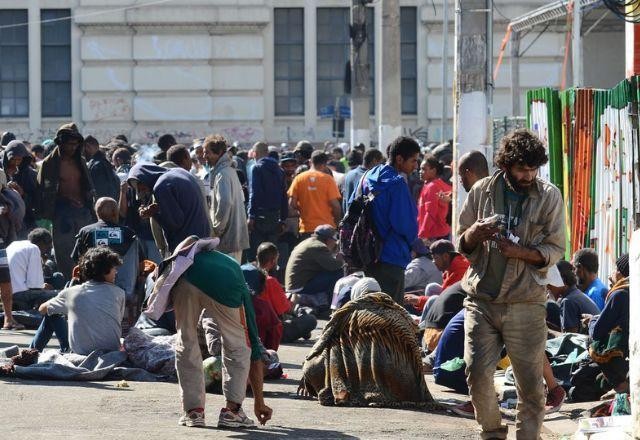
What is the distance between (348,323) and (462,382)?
1.18m

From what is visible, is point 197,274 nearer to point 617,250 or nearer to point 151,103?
point 617,250

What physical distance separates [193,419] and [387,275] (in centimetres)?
287

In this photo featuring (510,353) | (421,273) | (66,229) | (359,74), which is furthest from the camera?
(359,74)

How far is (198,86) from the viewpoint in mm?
37656

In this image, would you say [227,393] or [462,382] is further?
[462,382]

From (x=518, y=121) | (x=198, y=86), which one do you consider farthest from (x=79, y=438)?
(x=198, y=86)

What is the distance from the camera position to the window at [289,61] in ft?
124

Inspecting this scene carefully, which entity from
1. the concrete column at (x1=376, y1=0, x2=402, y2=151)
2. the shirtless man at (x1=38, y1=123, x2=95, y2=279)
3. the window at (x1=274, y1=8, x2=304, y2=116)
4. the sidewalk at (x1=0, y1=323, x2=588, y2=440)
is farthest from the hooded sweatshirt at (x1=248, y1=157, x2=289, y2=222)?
the window at (x1=274, y1=8, x2=304, y2=116)

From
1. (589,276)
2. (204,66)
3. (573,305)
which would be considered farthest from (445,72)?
(573,305)

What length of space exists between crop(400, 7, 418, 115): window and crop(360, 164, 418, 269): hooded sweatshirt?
84.7ft

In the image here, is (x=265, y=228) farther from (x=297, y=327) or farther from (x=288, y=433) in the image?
(x=288, y=433)

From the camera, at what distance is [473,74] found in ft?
47.7

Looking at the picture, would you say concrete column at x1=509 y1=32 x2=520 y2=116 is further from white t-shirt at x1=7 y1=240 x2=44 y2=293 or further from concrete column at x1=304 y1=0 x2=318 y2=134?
white t-shirt at x1=7 y1=240 x2=44 y2=293

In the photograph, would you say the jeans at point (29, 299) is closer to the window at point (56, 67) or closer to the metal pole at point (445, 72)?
the metal pole at point (445, 72)
